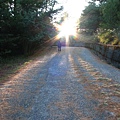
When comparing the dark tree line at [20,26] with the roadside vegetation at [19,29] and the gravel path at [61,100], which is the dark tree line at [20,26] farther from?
the gravel path at [61,100]

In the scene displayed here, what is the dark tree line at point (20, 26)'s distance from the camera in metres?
17.4

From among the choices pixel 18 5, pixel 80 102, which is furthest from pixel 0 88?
pixel 18 5

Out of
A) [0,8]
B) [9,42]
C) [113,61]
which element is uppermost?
[0,8]

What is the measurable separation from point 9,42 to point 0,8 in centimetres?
308

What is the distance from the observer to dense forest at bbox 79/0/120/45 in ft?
63.0

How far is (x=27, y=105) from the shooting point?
19.1 ft

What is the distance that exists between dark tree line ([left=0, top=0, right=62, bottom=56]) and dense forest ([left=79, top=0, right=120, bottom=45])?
6841 mm

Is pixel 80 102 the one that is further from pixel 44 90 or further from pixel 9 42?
pixel 9 42

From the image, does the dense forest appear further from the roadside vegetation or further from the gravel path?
the gravel path

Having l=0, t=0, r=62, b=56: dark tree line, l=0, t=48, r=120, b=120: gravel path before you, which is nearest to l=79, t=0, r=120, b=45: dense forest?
l=0, t=0, r=62, b=56: dark tree line

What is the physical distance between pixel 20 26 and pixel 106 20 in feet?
28.4

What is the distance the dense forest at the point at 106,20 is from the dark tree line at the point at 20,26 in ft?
22.4

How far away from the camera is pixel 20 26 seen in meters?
18.7

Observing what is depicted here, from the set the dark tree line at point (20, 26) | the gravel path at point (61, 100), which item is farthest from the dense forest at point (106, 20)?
the gravel path at point (61, 100)
